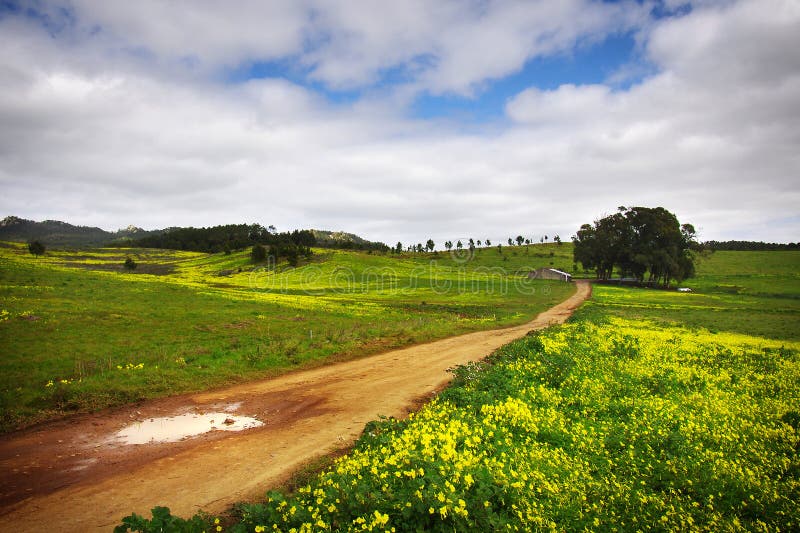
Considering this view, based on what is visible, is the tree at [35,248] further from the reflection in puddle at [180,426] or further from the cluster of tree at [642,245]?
the cluster of tree at [642,245]

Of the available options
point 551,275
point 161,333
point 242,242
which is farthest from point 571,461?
point 242,242

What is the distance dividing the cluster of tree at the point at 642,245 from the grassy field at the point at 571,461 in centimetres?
9359

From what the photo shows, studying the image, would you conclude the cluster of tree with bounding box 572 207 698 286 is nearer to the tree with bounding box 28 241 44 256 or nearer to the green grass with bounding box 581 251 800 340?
the green grass with bounding box 581 251 800 340

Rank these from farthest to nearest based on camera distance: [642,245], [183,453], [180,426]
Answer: [642,245]
[180,426]
[183,453]

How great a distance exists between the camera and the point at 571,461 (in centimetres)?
850

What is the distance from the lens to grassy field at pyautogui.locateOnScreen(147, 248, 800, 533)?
254 inches

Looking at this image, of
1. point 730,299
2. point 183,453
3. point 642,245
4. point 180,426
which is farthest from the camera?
point 642,245

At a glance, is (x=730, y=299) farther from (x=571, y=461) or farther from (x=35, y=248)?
(x=35, y=248)

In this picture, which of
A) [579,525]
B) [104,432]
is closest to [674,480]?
[579,525]

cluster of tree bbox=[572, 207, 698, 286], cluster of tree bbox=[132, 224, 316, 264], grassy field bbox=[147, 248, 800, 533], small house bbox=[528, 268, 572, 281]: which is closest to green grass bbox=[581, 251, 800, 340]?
cluster of tree bbox=[572, 207, 698, 286]

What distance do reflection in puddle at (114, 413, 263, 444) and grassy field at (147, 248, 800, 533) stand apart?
507cm

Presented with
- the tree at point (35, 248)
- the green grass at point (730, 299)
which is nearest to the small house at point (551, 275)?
the green grass at point (730, 299)

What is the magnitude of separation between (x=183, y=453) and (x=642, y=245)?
371 feet

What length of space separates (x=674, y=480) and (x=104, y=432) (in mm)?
15078
